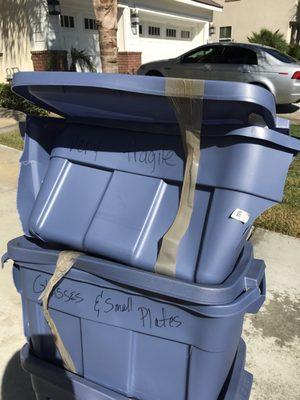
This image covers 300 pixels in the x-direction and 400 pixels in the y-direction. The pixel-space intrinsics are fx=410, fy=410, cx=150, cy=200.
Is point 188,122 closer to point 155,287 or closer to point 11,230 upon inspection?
point 155,287

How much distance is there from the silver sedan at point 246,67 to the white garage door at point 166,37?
15.5 ft

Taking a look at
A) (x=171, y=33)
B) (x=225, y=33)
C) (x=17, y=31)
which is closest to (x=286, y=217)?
(x=17, y=31)

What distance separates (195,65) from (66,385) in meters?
10.3

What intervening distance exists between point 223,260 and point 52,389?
3.31 feet

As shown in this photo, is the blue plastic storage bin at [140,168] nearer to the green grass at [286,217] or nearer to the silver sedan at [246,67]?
the green grass at [286,217]

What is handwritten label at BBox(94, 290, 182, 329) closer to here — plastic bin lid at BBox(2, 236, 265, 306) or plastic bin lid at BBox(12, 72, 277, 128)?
plastic bin lid at BBox(2, 236, 265, 306)

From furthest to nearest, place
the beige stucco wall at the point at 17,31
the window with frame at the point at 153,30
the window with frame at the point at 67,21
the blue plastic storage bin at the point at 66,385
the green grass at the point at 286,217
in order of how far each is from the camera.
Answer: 1. the window with frame at the point at 153,30
2. the window with frame at the point at 67,21
3. the beige stucco wall at the point at 17,31
4. the green grass at the point at 286,217
5. the blue plastic storage bin at the point at 66,385

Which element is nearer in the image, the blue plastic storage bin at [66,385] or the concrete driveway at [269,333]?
the blue plastic storage bin at [66,385]

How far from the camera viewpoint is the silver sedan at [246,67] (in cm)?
963

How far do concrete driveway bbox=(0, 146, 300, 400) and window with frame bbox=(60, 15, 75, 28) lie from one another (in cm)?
962

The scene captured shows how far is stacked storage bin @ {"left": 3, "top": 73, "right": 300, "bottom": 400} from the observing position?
4.75 feet

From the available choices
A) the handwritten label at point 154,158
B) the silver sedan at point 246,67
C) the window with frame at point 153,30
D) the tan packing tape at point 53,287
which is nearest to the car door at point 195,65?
the silver sedan at point 246,67

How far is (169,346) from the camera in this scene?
1.57 meters

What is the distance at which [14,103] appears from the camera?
9.43m
